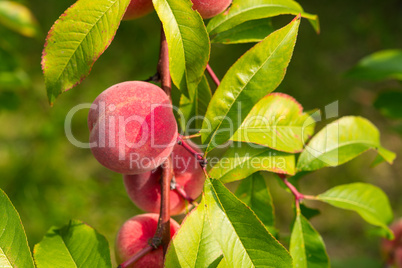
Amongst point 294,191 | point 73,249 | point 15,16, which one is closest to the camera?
point 73,249

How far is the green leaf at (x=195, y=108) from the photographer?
880 millimetres

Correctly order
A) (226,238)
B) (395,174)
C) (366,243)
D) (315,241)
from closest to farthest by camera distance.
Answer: (226,238) < (315,241) < (366,243) < (395,174)

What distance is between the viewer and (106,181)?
6.64ft

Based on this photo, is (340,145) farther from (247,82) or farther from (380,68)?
(380,68)

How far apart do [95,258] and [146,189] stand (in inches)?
8.8

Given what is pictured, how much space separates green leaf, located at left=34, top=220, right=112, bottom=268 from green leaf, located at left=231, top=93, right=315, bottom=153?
1.05 feet

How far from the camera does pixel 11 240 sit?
62cm

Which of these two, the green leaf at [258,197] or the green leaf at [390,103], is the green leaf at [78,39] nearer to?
the green leaf at [258,197]

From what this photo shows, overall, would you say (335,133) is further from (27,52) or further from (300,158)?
(27,52)

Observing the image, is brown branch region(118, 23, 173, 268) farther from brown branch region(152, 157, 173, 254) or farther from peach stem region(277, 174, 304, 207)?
peach stem region(277, 174, 304, 207)

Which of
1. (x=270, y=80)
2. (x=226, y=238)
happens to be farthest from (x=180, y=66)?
(x=226, y=238)

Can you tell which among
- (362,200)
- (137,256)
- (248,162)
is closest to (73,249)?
(137,256)

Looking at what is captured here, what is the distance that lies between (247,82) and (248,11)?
19 centimetres

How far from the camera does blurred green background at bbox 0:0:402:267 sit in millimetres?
1908
